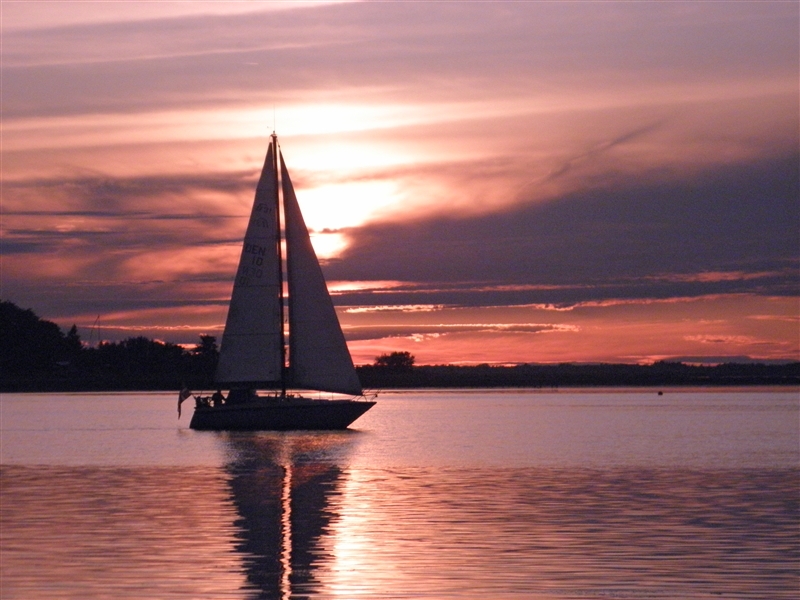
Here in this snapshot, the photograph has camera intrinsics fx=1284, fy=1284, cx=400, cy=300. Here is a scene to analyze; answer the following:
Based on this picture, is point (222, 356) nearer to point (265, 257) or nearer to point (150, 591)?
point (265, 257)

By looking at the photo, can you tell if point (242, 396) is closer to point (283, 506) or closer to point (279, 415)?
point (279, 415)

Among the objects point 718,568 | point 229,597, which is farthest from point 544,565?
point 229,597

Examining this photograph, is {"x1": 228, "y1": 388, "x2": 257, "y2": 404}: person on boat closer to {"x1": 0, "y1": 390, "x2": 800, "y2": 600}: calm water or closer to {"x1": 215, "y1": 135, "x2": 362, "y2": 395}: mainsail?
{"x1": 215, "y1": 135, "x2": 362, "y2": 395}: mainsail

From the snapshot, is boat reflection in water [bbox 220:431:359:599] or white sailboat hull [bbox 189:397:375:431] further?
white sailboat hull [bbox 189:397:375:431]

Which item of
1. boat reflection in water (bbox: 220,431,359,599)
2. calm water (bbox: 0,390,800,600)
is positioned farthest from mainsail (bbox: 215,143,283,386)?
calm water (bbox: 0,390,800,600)

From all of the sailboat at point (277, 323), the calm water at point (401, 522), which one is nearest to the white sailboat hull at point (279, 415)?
the sailboat at point (277, 323)

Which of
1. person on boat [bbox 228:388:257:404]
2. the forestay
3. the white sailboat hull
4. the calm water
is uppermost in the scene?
the forestay

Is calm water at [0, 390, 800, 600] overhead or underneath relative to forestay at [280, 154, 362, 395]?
underneath

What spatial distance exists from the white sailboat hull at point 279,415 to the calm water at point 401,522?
6867mm

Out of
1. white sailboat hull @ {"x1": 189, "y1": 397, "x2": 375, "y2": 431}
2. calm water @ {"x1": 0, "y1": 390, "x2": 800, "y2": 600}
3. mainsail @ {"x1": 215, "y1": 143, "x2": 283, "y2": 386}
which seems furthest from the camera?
mainsail @ {"x1": 215, "y1": 143, "x2": 283, "y2": 386}

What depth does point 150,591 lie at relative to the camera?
78.1ft

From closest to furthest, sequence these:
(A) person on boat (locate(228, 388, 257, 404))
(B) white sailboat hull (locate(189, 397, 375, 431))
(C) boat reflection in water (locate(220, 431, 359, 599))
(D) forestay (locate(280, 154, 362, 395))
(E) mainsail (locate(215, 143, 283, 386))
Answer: (C) boat reflection in water (locate(220, 431, 359, 599)) → (B) white sailboat hull (locate(189, 397, 375, 431)) → (A) person on boat (locate(228, 388, 257, 404)) → (D) forestay (locate(280, 154, 362, 395)) → (E) mainsail (locate(215, 143, 283, 386))

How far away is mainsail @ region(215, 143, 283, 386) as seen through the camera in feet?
262

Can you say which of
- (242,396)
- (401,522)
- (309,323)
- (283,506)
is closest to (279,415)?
(242,396)
